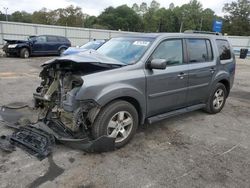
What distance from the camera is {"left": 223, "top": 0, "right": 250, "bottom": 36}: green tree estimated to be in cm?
6794

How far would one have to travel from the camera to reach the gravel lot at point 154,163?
3.09 m

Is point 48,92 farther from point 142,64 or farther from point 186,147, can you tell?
point 186,147

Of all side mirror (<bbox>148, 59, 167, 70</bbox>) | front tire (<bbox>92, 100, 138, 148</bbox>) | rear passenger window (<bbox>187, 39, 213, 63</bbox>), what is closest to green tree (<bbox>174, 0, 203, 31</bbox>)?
rear passenger window (<bbox>187, 39, 213, 63</bbox>)

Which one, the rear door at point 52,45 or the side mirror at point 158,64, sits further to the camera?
the rear door at point 52,45

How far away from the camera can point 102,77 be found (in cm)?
364

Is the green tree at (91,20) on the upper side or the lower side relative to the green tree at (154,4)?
lower

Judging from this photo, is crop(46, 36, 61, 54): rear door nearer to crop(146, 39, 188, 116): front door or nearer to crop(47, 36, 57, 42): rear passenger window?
crop(47, 36, 57, 42): rear passenger window

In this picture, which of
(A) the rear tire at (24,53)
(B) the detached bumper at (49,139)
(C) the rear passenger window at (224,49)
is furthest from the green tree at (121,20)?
(B) the detached bumper at (49,139)

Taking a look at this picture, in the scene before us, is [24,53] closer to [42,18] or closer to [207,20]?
[42,18]

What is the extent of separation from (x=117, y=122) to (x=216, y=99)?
9.76 feet

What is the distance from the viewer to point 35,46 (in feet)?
56.5

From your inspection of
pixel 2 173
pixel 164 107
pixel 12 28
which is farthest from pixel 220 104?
pixel 12 28

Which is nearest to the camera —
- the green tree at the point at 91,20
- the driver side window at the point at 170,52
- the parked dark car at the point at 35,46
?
the driver side window at the point at 170,52

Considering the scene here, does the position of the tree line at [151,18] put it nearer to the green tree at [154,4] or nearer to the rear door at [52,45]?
the green tree at [154,4]
